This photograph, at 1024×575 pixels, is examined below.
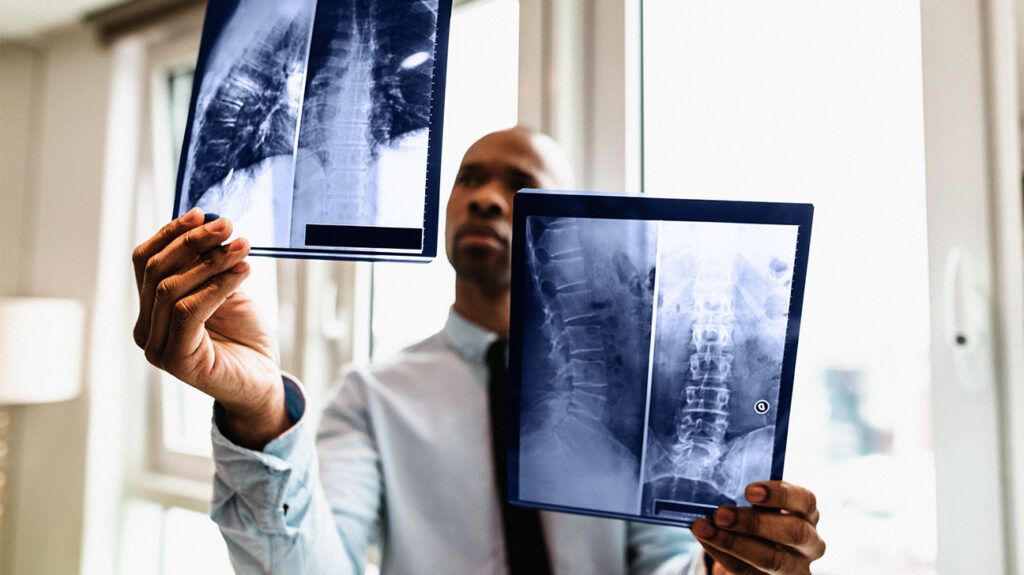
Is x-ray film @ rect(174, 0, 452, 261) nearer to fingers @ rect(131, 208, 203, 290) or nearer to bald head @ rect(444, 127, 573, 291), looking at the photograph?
fingers @ rect(131, 208, 203, 290)

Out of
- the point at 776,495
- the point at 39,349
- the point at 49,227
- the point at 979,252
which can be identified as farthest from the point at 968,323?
the point at 49,227

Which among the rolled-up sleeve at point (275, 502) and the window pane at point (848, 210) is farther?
the window pane at point (848, 210)

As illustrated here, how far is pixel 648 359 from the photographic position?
53cm

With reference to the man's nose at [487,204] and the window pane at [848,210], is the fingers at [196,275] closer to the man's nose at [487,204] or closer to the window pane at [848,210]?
the man's nose at [487,204]

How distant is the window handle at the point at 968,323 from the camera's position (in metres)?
0.74

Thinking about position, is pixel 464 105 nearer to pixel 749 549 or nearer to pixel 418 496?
pixel 418 496

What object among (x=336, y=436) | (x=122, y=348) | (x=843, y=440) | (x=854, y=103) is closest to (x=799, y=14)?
(x=854, y=103)

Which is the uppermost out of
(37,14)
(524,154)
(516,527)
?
(37,14)

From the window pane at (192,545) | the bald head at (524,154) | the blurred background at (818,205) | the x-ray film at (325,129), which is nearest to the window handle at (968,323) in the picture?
the blurred background at (818,205)

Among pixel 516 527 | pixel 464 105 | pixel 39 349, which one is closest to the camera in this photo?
pixel 516 527

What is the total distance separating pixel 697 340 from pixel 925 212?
0.51 meters

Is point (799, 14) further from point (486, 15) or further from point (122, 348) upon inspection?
point (122, 348)

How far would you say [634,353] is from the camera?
53cm

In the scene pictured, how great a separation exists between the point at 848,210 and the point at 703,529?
1.90 ft
